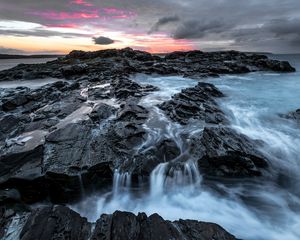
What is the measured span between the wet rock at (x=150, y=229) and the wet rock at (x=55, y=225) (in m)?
0.31

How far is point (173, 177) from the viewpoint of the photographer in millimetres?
7293

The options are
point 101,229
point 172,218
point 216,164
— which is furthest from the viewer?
point 216,164

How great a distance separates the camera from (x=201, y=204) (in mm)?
6496

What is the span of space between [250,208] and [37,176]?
Result: 20.1 ft

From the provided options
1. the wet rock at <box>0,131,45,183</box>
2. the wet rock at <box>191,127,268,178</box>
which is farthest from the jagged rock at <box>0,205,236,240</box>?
the wet rock at <box>191,127,268,178</box>

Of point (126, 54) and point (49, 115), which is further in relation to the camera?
point (126, 54)

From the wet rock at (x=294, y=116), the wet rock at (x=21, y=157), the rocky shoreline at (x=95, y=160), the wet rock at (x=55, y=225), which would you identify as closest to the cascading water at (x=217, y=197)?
the rocky shoreline at (x=95, y=160)

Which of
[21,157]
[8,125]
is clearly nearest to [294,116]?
[21,157]

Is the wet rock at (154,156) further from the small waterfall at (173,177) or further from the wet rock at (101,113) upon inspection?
the wet rock at (101,113)

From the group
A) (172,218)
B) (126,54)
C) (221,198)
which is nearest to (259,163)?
(221,198)

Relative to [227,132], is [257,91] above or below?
below

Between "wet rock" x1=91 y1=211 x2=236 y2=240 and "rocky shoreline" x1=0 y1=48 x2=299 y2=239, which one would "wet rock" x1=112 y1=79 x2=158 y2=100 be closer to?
"rocky shoreline" x1=0 y1=48 x2=299 y2=239

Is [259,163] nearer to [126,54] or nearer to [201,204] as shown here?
[201,204]

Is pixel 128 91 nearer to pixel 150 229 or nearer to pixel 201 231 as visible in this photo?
pixel 150 229
